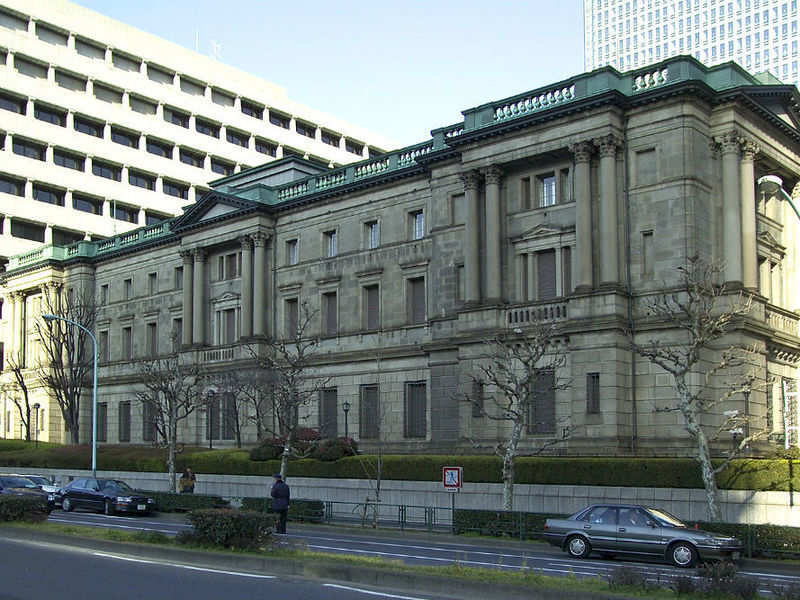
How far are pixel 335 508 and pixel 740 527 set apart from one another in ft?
62.2

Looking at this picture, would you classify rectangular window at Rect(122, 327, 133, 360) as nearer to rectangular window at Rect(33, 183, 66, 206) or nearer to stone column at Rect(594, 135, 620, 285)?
rectangular window at Rect(33, 183, 66, 206)

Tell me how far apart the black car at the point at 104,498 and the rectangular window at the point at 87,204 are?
5782 cm

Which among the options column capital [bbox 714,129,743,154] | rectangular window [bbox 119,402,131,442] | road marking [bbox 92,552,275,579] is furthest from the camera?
rectangular window [bbox 119,402,131,442]

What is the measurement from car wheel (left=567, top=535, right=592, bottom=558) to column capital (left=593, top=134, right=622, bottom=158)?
1992 cm

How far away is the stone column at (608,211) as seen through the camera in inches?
1652

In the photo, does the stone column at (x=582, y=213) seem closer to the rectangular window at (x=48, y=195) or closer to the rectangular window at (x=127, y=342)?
the rectangular window at (x=127, y=342)

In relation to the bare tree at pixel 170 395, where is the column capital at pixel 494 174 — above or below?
above

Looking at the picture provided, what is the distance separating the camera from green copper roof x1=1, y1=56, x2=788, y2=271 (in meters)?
42.4

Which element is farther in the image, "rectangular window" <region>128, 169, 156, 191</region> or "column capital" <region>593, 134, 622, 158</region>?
"rectangular window" <region>128, 169, 156, 191</region>

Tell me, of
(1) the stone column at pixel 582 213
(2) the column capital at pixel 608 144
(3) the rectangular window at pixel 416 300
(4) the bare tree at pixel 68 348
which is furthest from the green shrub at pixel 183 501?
(4) the bare tree at pixel 68 348

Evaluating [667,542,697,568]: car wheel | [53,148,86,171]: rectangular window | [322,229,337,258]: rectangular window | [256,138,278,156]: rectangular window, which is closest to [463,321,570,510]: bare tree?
[667,542,697,568]: car wheel

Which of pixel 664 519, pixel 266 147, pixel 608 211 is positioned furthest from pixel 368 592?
pixel 266 147

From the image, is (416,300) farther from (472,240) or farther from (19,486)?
(19,486)

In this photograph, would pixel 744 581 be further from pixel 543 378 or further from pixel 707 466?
pixel 543 378
